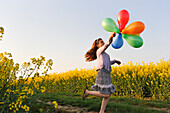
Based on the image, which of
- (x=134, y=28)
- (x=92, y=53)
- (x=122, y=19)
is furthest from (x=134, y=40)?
(x=92, y=53)

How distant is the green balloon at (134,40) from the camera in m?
4.57

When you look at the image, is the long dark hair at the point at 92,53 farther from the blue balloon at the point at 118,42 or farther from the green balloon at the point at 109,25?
the blue balloon at the point at 118,42

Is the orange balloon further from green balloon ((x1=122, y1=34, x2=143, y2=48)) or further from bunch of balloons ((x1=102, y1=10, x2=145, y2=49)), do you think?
green balloon ((x1=122, y1=34, x2=143, y2=48))

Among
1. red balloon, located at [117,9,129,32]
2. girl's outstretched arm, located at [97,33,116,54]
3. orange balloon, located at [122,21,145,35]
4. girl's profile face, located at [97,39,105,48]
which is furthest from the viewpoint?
red balloon, located at [117,9,129,32]

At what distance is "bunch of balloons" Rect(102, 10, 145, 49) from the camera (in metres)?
4.51

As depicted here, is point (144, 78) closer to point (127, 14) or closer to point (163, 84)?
point (163, 84)

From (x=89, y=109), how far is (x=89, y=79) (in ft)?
18.2

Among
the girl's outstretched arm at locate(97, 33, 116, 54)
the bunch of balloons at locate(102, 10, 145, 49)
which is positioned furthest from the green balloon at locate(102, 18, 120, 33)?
the girl's outstretched arm at locate(97, 33, 116, 54)

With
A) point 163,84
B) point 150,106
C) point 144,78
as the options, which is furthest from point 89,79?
point 150,106

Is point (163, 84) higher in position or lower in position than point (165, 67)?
lower

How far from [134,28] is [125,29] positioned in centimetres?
23

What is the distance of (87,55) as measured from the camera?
4926 millimetres

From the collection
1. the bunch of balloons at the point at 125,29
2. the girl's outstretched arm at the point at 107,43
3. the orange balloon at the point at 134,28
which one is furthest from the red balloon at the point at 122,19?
the girl's outstretched arm at the point at 107,43

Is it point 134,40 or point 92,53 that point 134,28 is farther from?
point 92,53
